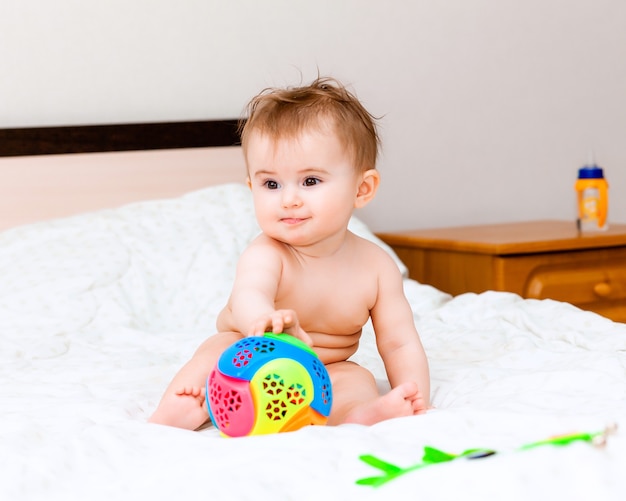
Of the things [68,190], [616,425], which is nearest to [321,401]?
[616,425]

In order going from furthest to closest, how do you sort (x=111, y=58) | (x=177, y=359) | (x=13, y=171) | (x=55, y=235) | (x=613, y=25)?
(x=613, y=25) → (x=111, y=58) → (x=13, y=171) → (x=55, y=235) → (x=177, y=359)

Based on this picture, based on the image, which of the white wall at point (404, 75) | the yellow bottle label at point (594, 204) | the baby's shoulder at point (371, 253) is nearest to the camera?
the baby's shoulder at point (371, 253)

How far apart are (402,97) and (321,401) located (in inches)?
75.6

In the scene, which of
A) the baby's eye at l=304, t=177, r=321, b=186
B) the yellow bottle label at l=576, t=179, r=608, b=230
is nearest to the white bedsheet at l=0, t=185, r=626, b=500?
the baby's eye at l=304, t=177, r=321, b=186

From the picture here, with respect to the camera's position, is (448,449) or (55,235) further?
(55,235)

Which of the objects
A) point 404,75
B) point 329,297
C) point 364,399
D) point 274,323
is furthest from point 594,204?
point 274,323

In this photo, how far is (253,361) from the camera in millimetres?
929

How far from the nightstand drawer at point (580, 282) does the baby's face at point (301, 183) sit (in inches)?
48.4

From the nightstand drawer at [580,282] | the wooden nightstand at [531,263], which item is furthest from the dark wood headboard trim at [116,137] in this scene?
the nightstand drawer at [580,282]

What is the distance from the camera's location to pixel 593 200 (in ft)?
8.10

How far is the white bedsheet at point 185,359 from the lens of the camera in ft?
2.32

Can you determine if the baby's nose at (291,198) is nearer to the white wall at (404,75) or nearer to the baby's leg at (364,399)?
the baby's leg at (364,399)

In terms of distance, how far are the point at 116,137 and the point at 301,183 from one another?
130 cm

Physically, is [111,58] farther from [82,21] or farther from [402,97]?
[402,97]
